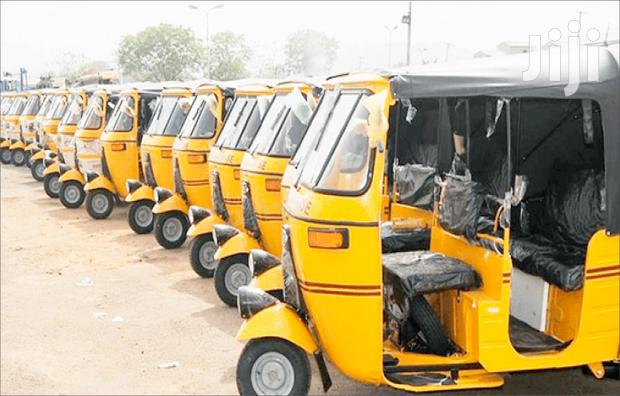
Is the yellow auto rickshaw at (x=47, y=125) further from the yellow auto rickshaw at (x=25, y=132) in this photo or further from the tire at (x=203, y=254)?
the tire at (x=203, y=254)

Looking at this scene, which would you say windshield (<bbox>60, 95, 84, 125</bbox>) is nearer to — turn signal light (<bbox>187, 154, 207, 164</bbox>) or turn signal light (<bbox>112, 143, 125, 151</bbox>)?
turn signal light (<bbox>112, 143, 125, 151</bbox>)

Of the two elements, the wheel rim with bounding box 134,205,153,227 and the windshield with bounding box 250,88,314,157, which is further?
the wheel rim with bounding box 134,205,153,227

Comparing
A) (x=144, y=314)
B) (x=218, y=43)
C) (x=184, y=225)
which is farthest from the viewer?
(x=218, y=43)

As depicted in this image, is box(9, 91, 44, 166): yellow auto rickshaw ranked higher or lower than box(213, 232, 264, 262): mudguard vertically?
higher

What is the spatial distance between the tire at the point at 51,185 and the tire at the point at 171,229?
632 cm

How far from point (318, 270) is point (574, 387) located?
2.34 meters

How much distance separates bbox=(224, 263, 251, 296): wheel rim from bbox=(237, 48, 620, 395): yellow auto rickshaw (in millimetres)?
2332

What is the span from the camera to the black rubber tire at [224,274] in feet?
24.3

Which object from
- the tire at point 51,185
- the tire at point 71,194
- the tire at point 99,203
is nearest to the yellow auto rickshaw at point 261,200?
the tire at point 99,203

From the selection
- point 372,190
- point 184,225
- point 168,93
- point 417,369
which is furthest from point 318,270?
point 168,93

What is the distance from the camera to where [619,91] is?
181 inches

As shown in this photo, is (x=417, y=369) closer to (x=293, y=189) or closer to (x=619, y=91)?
(x=293, y=189)

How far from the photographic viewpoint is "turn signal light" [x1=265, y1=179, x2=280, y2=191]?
7.52 meters

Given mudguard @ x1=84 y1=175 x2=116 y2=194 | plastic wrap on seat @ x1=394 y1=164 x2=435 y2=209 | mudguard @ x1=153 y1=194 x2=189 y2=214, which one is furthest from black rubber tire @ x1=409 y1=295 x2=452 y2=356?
mudguard @ x1=84 y1=175 x2=116 y2=194
